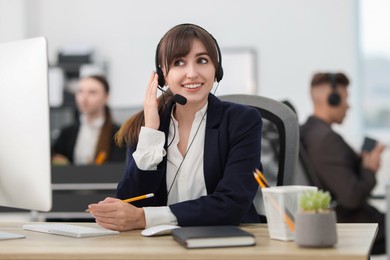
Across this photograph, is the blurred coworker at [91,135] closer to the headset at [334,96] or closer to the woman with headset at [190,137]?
the headset at [334,96]

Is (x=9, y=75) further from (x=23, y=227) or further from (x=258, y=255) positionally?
(x=258, y=255)

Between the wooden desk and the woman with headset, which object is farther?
the woman with headset

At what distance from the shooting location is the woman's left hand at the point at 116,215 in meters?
1.61

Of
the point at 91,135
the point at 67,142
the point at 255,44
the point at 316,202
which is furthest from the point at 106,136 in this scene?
the point at 255,44

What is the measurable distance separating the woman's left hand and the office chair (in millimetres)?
641

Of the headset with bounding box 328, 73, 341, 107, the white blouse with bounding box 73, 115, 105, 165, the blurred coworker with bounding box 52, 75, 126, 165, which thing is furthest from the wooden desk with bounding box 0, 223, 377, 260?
the white blouse with bounding box 73, 115, 105, 165

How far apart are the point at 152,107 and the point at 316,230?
0.68 m

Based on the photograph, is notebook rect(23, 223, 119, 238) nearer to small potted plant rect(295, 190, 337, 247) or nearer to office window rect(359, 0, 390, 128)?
small potted plant rect(295, 190, 337, 247)

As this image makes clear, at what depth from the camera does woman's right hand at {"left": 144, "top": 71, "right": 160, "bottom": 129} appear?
5.99ft

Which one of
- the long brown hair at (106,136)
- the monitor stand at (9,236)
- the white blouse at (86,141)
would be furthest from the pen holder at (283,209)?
the white blouse at (86,141)

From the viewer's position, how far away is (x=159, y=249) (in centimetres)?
133

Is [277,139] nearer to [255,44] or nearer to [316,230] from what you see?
[316,230]

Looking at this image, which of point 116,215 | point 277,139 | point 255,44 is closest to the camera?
point 116,215

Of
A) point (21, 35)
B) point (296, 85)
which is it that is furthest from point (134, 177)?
point (21, 35)
